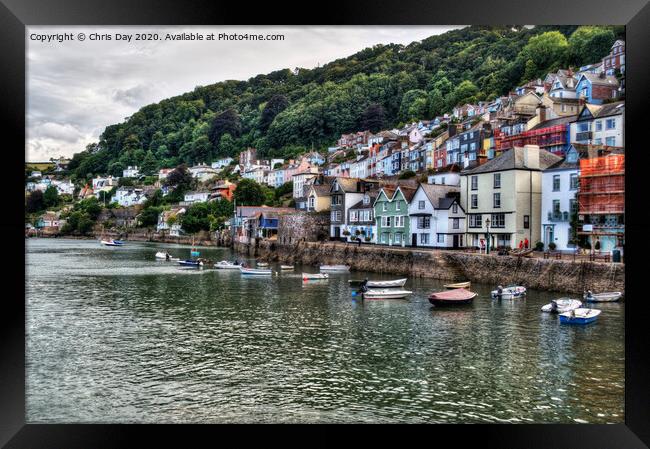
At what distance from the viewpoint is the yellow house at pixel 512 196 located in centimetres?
2431

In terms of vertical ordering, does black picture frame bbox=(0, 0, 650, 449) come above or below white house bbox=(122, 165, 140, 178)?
below

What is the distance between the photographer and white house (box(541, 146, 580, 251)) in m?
22.5

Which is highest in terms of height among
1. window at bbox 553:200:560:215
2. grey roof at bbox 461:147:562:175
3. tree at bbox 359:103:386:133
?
tree at bbox 359:103:386:133

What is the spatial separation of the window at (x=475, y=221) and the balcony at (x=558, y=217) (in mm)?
3606

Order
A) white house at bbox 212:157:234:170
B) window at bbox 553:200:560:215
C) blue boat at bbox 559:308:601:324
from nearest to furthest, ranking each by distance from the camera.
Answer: blue boat at bbox 559:308:601:324, window at bbox 553:200:560:215, white house at bbox 212:157:234:170

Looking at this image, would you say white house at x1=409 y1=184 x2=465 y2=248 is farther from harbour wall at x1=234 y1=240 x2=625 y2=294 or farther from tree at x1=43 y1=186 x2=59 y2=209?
tree at x1=43 y1=186 x2=59 y2=209

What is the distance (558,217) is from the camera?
23000 mm

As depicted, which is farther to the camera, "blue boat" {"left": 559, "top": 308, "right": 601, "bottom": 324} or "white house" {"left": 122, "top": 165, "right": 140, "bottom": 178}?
"white house" {"left": 122, "top": 165, "right": 140, "bottom": 178}

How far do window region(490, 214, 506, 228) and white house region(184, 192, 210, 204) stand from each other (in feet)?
176

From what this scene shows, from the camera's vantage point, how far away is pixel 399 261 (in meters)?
27.6

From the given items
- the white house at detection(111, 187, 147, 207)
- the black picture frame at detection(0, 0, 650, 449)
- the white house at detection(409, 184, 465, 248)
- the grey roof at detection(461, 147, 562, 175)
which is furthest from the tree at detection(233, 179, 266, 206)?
the black picture frame at detection(0, 0, 650, 449)

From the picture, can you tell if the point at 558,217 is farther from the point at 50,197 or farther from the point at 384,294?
the point at 50,197
